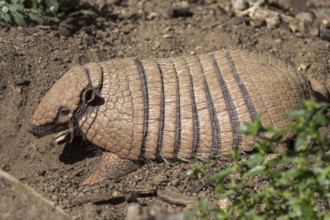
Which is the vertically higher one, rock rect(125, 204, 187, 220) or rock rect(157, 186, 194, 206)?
rock rect(125, 204, 187, 220)

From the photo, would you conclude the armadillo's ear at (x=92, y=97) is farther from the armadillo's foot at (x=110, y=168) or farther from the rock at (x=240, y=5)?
the rock at (x=240, y=5)

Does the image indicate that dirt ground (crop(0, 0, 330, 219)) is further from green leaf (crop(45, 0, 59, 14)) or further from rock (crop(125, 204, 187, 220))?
rock (crop(125, 204, 187, 220))

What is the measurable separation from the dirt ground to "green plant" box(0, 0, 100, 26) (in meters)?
0.11

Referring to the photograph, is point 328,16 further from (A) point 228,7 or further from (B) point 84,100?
(B) point 84,100

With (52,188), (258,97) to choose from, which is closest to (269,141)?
(258,97)

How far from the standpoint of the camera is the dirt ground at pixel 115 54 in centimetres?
636

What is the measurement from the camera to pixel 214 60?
6.88 m

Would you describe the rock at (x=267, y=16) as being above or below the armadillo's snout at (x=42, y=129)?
below

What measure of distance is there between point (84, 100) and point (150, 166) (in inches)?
37.8

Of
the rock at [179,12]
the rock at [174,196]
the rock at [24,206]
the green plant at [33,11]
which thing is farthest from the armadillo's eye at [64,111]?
the rock at [179,12]

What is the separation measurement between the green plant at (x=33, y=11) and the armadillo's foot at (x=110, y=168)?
2332 mm

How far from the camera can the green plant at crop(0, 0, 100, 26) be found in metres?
8.13

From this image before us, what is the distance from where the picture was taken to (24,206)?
500cm

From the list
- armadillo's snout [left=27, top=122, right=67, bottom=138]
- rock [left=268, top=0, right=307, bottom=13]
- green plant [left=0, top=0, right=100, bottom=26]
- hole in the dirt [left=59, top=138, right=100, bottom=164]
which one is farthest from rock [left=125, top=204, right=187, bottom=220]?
rock [left=268, top=0, right=307, bottom=13]
